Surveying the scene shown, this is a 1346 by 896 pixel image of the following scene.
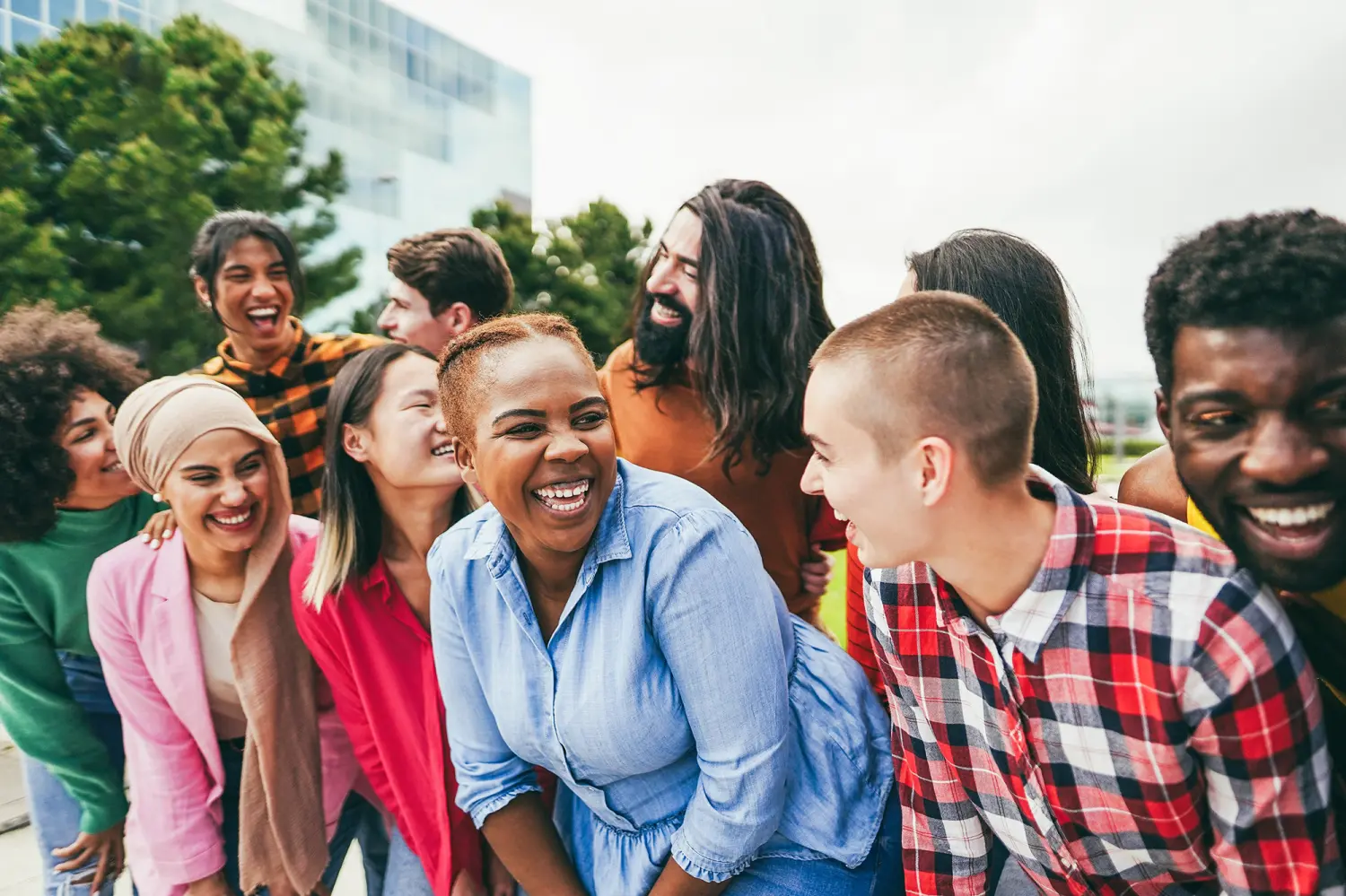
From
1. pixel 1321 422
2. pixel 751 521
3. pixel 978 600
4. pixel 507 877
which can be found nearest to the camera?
pixel 1321 422

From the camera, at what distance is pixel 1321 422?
4.62 ft

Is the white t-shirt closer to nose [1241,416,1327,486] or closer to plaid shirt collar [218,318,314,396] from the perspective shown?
plaid shirt collar [218,318,314,396]

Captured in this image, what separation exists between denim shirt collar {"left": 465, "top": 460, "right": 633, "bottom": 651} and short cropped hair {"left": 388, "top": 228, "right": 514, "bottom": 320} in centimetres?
180

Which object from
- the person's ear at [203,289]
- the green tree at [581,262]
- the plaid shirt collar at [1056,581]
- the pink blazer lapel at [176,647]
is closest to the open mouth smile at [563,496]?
the plaid shirt collar at [1056,581]

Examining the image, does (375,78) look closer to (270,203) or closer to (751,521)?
(270,203)

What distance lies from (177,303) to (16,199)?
7.38 ft

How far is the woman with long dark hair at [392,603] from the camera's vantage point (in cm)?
249

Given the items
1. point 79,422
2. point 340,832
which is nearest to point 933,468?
point 340,832

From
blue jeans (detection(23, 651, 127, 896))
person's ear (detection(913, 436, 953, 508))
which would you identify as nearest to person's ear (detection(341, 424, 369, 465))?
blue jeans (detection(23, 651, 127, 896))

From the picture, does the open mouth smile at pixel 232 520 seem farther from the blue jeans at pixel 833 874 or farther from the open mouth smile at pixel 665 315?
the blue jeans at pixel 833 874

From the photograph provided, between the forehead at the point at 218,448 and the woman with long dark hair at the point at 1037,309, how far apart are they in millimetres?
1783

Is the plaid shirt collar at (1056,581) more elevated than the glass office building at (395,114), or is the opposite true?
the glass office building at (395,114)

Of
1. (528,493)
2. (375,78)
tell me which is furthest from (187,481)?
(375,78)

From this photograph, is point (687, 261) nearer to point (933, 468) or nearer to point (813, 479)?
point (813, 479)
